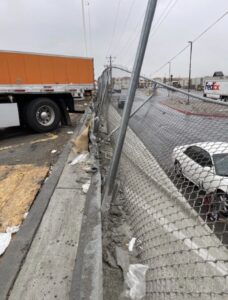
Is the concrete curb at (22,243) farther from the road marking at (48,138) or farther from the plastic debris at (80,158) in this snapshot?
the road marking at (48,138)

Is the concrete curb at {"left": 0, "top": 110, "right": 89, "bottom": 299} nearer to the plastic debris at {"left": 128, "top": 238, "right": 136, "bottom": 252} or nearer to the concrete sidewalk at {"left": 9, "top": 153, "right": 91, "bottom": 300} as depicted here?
the concrete sidewalk at {"left": 9, "top": 153, "right": 91, "bottom": 300}

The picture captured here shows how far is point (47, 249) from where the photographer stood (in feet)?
8.65

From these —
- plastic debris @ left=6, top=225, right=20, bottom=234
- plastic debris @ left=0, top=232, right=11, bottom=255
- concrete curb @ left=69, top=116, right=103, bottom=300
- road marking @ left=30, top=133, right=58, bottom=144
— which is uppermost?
concrete curb @ left=69, top=116, right=103, bottom=300

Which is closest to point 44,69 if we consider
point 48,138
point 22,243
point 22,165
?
point 48,138

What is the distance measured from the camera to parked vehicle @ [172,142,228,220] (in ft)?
9.30

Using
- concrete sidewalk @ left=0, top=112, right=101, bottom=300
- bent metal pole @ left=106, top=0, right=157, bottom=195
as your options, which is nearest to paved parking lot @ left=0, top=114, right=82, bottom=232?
concrete sidewalk @ left=0, top=112, right=101, bottom=300

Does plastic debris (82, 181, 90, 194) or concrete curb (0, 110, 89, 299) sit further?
plastic debris (82, 181, 90, 194)

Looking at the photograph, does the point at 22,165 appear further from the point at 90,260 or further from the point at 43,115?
the point at 43,115

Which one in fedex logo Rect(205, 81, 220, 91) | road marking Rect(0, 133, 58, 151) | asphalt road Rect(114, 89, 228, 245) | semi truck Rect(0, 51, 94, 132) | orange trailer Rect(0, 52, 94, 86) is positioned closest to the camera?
asphalt road Rect(114, 89, 228, 245)

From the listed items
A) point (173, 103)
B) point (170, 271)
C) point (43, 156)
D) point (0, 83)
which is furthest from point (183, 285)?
point (0, 83)

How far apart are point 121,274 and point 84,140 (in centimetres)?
353

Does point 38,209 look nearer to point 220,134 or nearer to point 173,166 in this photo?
point 173,166

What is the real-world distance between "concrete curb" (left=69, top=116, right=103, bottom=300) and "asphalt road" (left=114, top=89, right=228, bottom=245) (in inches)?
43.6

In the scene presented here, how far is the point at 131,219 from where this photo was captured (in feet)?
11.0
